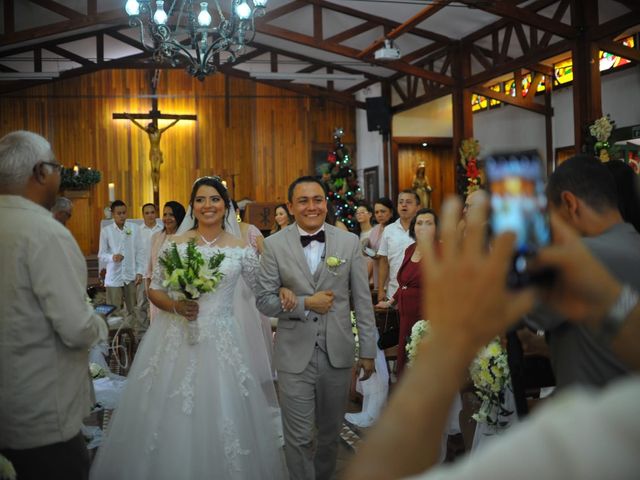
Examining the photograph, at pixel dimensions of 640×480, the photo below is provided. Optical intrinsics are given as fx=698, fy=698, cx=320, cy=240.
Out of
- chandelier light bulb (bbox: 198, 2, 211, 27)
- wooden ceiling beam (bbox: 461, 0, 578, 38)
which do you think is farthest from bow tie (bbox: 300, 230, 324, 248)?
wooden ceiling beam (bbox: 461, 0, 578, 38)

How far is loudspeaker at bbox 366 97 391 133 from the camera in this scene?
657 inches

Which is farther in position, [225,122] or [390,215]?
[225,122]

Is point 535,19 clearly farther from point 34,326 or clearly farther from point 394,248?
point 34,326

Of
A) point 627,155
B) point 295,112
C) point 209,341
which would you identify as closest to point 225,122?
point 295,112

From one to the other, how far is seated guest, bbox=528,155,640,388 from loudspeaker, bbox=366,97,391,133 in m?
15.2

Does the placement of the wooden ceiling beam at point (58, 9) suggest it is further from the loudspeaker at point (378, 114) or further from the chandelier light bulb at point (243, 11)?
the loudspeaker at point (378, 114)

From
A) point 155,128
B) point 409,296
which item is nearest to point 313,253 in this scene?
point 409,296

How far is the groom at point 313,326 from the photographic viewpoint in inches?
153

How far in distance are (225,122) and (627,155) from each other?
12444 millimetres

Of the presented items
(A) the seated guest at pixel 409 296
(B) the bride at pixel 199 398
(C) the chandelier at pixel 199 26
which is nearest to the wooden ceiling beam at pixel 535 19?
(C) the chandelier at pixel 199 26

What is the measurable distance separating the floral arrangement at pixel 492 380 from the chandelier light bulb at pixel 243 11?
16.9ft

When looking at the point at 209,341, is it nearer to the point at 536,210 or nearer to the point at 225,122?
the point at 536,210

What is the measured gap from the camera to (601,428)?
0.60 m

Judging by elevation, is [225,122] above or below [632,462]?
above
